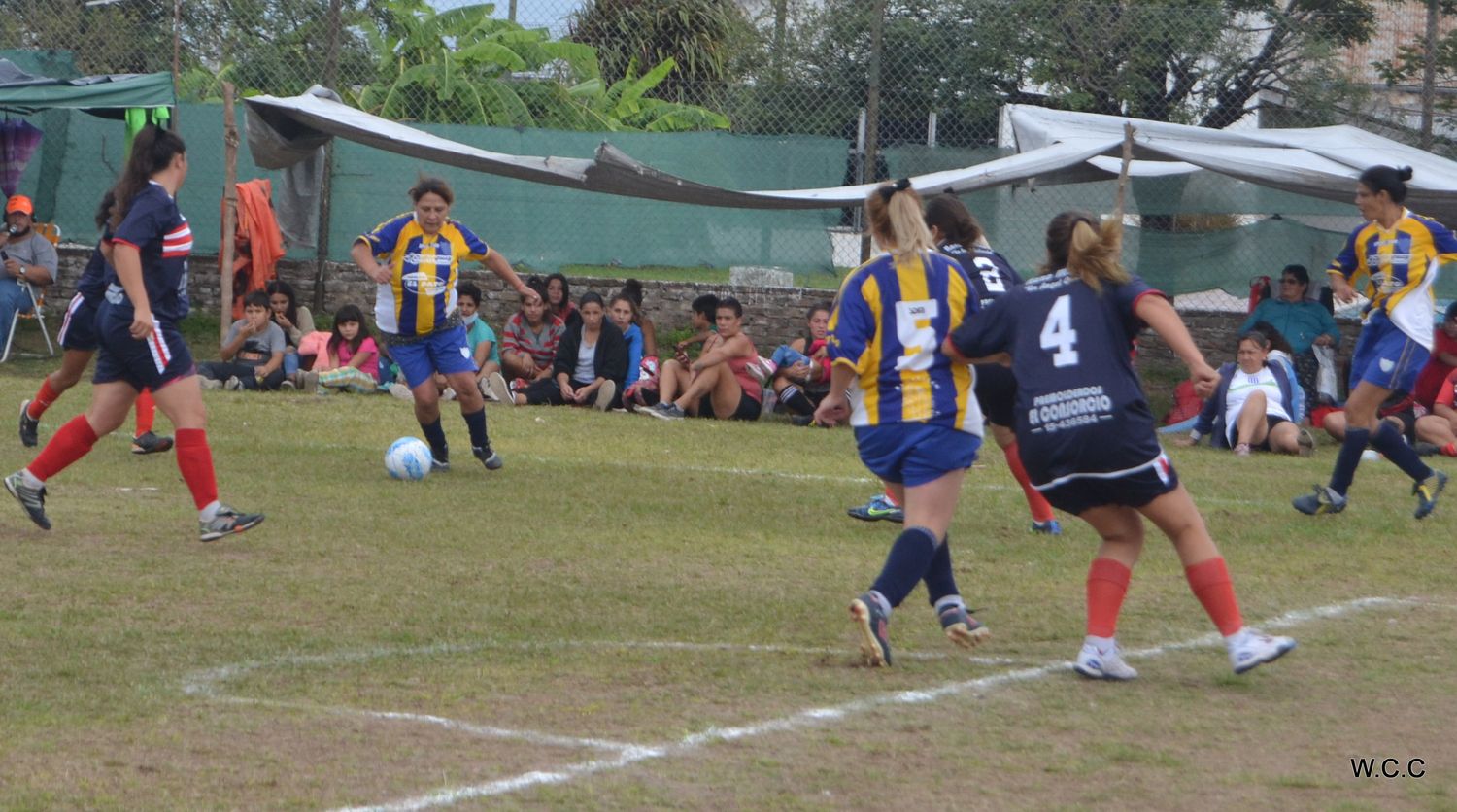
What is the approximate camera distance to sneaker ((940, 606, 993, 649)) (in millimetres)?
5371

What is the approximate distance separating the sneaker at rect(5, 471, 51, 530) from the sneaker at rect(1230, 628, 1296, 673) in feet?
17.5

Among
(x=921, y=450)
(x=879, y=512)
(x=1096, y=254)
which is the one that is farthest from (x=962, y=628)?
(x=879, y=512)

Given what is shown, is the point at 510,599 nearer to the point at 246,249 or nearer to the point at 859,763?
the point at 859,763

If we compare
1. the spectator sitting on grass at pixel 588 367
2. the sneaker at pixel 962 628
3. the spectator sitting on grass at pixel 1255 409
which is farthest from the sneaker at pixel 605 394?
the sneaker at pixel 962 628

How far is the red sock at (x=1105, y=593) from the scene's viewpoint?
5246mm

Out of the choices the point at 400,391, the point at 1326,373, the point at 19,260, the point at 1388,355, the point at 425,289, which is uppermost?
the point at 1388,355

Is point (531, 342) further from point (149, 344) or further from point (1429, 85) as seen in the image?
point (1429, 85)

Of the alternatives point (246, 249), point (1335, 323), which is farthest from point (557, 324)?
point (1335, 323)

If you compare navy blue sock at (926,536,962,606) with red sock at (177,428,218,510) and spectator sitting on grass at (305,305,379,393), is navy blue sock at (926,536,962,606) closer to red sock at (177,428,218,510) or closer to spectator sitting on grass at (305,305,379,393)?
red sock at (177,428,218,510)

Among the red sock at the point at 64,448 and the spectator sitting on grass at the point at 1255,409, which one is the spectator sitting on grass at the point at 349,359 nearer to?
the red sock at the point at 64,448

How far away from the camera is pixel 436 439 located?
10195mm

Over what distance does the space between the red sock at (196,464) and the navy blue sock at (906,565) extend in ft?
11.4

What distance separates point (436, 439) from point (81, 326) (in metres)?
2.35

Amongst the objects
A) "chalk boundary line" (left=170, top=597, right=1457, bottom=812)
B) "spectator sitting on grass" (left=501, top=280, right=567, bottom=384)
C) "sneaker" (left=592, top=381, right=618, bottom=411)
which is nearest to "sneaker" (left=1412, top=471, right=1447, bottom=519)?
"chalk boundary line" (left=170, top=597, right=1457, bottom=812)
